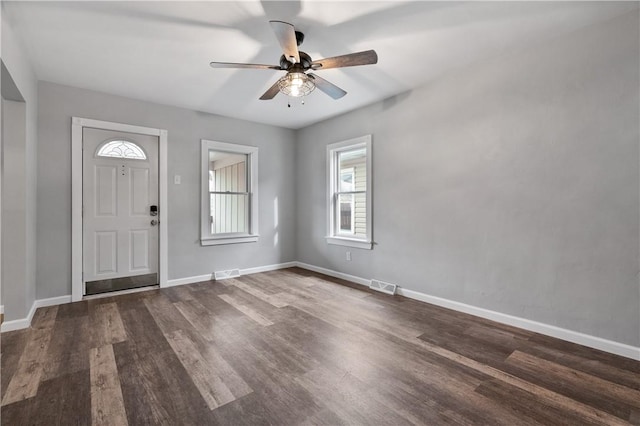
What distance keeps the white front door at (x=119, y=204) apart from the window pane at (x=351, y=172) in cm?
281

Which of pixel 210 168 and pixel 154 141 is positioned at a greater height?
pixel 154 141

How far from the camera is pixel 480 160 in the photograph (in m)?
3.02

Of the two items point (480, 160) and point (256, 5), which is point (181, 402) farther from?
point (480, 160)

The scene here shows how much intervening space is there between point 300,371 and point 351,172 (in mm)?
3639

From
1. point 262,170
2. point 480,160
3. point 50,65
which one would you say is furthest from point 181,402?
point 262,170

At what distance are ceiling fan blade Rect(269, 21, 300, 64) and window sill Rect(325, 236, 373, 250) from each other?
267 cm

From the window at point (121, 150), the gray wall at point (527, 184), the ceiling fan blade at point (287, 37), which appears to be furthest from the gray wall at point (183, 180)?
the ceiling fan blade at point (287, 37)

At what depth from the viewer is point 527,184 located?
8.91 ft

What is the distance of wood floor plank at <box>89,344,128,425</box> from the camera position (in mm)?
1575

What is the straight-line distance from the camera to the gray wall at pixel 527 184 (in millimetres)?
2273

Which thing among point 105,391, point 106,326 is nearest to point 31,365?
point 106,326

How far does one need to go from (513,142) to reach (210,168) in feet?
13.4

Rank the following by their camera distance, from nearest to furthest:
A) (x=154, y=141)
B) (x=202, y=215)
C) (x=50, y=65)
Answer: (x=50, y=65)
(x=154, y=141)
(x=202, y=215)

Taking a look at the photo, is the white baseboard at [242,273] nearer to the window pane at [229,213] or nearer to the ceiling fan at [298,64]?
the window pane at [229,213]
